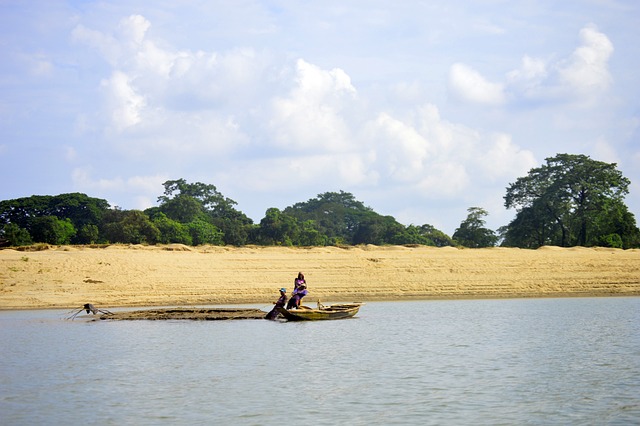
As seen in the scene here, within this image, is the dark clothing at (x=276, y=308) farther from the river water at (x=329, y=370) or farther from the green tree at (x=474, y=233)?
the green tree at (x=474, y=233)

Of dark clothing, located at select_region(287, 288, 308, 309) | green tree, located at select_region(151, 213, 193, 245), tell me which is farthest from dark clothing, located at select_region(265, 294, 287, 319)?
green tree, located at select_region(151, 213, 193, 245)

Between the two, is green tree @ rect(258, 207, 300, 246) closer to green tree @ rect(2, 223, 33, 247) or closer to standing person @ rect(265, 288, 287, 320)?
green tree @ rect(2, 223, 33, 247)

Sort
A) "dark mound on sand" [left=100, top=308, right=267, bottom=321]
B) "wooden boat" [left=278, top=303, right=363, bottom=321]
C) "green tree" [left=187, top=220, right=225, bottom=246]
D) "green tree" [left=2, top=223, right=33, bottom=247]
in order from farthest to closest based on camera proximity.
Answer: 1. "green tree" [left=187, top=220, right=225, bottom=246]
2. "green tree" [left=2, top=223, right=33, bottom=247]
3. "wooden boat" [left=278, top=303, right=363, bottom=321]
4. "dark mound on sand" [left=100, top=308, right=267, bottom=321]

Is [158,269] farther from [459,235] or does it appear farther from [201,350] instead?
[459,235]

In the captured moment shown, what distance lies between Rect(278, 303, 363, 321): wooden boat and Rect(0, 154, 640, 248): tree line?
2766 centimetres

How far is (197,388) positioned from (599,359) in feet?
37.8

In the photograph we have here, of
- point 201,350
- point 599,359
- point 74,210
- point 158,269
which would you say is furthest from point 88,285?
point 74,210

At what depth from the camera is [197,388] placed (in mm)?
19109

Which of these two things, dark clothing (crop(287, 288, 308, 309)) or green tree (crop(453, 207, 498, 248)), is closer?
dark clothing (crop(287, 288, 308, 309))

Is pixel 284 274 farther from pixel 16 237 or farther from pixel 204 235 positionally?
pixel 204 235

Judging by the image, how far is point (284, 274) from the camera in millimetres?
44219

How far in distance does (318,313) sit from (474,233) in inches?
1940

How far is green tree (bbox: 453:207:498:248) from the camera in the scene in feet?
257

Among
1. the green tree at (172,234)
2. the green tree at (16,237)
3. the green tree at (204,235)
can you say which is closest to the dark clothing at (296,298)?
the green tree at (16,237)
